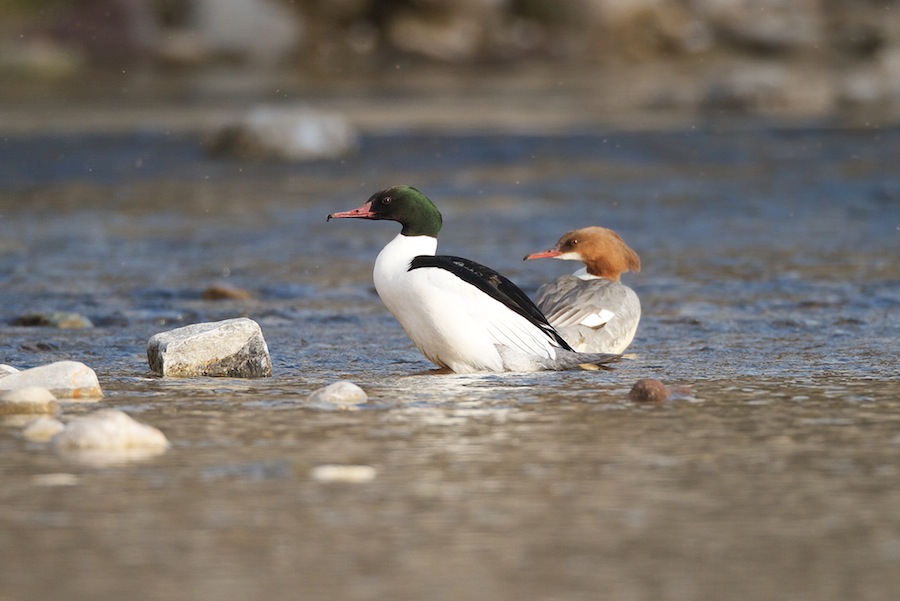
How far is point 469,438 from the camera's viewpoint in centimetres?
582

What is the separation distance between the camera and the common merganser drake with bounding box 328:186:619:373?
7312 millimetres

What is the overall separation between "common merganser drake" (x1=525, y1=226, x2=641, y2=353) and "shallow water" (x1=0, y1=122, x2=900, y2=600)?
0.27 meters

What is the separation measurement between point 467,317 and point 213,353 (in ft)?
3.90

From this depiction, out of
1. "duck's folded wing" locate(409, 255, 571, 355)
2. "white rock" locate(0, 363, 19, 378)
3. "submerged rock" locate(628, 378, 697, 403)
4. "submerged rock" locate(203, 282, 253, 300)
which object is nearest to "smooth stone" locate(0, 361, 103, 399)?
"white rock" locate(0, 363, 19, 378)

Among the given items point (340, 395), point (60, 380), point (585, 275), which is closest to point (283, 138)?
point (585, 275)

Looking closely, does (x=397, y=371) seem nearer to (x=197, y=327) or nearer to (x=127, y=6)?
(x=197, y=327)

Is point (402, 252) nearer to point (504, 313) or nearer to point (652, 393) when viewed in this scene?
point (504, 313)

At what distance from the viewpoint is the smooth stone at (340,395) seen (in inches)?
257

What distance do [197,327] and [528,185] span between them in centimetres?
1122

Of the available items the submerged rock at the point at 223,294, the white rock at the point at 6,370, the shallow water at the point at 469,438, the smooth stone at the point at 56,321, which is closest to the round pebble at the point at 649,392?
the shallow water at the point at 469,438

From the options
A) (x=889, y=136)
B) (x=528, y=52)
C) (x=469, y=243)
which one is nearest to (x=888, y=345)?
(x=469, y=243)

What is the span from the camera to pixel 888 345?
27.3 ft

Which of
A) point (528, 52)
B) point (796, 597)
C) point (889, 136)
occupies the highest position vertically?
point (528, 52)

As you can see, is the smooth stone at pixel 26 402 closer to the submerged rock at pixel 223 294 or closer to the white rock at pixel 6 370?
the white rock at pixel 6 370
